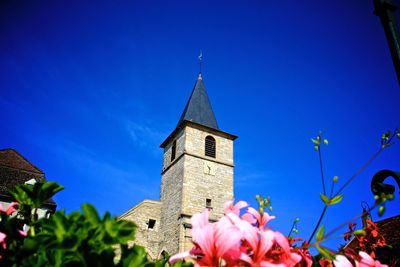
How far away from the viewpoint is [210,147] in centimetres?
2216

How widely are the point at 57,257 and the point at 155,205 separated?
21530 millimetres

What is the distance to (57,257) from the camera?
0.77 meters

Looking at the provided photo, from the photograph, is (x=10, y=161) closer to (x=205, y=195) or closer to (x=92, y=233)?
(x=205, y=195)

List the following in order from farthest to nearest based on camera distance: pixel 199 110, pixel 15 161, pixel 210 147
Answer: pixel 199 110, pixel 210 147, pixel 15 161

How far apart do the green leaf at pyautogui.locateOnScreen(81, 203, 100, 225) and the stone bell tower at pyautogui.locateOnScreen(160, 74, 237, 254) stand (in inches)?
689

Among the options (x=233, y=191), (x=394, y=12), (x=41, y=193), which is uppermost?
(x=233, y=191)

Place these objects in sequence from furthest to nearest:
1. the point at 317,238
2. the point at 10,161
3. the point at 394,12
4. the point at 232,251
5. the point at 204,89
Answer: the point at 204,89, the point at 10,161, the point at 394,12, the point at 317,238, the point at 232,251

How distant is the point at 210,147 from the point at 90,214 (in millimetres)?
21507

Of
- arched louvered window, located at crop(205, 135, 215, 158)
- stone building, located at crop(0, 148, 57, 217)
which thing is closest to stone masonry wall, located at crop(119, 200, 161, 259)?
arched louvered window, located at crop(205, 135, 215, 158)

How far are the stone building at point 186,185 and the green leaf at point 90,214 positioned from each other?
17.5 m

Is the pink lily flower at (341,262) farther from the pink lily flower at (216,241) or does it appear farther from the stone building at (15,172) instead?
the stone building at (15,172)

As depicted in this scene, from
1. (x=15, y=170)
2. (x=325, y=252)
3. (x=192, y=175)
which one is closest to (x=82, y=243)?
(x=325, y=252)

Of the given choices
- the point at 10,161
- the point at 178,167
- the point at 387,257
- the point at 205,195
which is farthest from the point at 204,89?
the point at 387,257

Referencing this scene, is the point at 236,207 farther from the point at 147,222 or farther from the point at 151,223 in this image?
the point at 151,223
